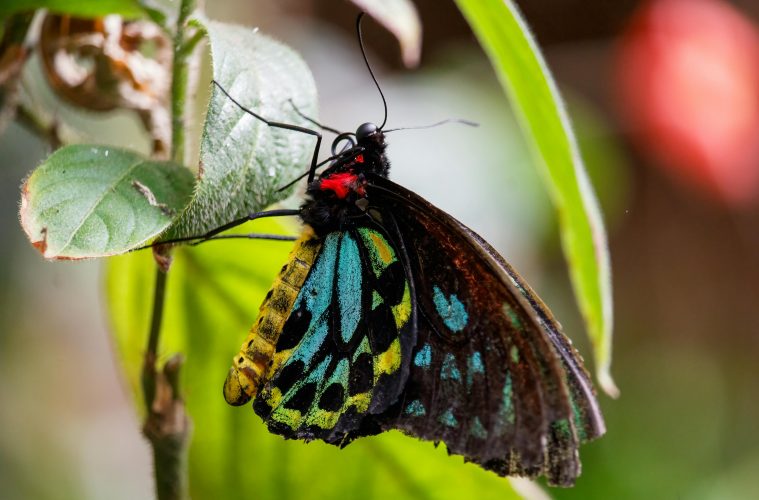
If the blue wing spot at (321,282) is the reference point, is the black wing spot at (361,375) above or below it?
below

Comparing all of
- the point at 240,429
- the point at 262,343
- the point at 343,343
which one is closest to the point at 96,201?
the point at 262,343

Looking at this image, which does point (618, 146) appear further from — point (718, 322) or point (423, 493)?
point (423, 493)

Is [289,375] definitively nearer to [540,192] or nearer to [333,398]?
[333,398]

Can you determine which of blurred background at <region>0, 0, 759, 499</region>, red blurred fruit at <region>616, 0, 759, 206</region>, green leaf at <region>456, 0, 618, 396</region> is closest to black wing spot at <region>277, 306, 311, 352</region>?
green leaf at <region>456, 0, 618, 396</region>

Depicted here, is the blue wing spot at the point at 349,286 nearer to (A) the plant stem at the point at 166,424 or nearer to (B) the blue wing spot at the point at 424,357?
(B) the blue wing spot at the point at 424,357

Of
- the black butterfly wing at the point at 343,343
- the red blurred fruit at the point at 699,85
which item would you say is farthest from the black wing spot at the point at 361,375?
the red blurred fruit at the point at 699,85

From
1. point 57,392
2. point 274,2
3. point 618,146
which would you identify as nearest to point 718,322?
point 618,146
